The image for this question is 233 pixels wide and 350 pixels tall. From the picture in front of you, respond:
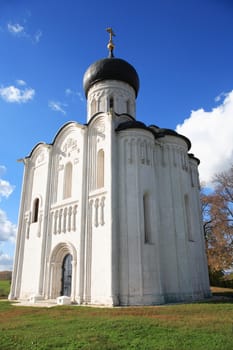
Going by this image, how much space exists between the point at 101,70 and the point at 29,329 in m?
15.4

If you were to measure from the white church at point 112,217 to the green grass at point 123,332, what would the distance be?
3641 mm

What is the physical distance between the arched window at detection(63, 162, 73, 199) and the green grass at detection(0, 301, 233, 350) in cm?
775

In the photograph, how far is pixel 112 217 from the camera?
1223 centimetres

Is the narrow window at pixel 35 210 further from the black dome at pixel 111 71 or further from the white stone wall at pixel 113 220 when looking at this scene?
the black dome at pixel 111 71

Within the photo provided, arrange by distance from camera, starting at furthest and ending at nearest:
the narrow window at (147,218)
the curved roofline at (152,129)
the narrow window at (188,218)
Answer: the narrow window at (188,218) < the curved roofline at (152,129) < the narrow window at (147,218)

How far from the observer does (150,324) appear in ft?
22.5

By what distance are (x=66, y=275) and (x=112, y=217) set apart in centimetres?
442

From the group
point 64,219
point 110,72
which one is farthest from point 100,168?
point 110,72

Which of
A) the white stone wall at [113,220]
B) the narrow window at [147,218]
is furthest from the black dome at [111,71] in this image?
the narrow window at [147,218]

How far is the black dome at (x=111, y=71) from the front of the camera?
17.8 m

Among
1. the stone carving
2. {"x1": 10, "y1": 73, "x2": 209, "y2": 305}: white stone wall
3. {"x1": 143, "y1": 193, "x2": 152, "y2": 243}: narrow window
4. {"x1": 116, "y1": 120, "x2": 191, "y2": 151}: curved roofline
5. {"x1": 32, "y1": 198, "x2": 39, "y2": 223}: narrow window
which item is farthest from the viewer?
{"x1": 32, "y1": 198, "x2": 39, "y2": 223}: narrow window

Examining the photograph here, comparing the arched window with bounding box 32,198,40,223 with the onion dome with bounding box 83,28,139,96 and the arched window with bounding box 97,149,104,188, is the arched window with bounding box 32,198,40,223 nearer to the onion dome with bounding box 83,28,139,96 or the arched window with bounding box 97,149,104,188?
the arched window with bounding box 97,149,104,188

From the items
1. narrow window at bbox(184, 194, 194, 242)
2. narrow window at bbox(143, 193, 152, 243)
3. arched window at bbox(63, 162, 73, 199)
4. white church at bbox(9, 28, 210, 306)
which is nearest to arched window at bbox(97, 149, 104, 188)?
white church at bbox(9, 28, 210, 306)

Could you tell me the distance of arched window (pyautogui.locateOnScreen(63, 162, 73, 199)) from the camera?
15.5m
